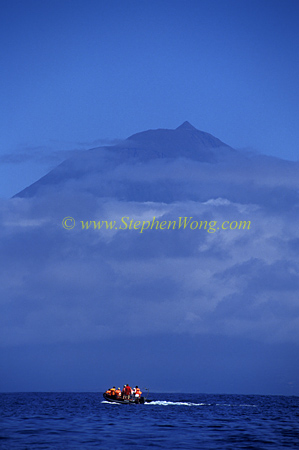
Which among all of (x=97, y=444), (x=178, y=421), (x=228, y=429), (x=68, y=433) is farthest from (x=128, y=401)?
(x=97, y=444)

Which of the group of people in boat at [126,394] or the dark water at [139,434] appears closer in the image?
the dark water at [139,434]

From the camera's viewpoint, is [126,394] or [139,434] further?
[126,394]

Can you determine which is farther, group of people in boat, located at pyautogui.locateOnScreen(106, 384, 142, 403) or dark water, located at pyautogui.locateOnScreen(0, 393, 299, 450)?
group of people in boat, located at pyautogui.locateOnScreen(106, 384, 142, 403)

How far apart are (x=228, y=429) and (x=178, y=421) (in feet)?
30.8

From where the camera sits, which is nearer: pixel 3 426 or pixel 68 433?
pixel 68 433

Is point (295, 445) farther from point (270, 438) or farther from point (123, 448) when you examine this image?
point (123, 448)

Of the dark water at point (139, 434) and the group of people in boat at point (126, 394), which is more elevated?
the group of people in boat at point (126, 394)

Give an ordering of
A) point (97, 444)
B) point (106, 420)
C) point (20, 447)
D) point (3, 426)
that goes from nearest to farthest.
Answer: point (20, 447)
point (97, 444)
point (3, 426)
point (106, 420)

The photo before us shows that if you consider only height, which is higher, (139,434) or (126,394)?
(126,394)

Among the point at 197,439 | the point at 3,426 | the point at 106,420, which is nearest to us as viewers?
the point at 197,439

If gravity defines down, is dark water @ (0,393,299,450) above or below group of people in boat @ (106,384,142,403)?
below

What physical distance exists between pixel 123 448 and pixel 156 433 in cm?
966

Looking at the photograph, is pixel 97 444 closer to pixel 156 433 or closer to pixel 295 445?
pixel 156 433

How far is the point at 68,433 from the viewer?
46031 millimetres
